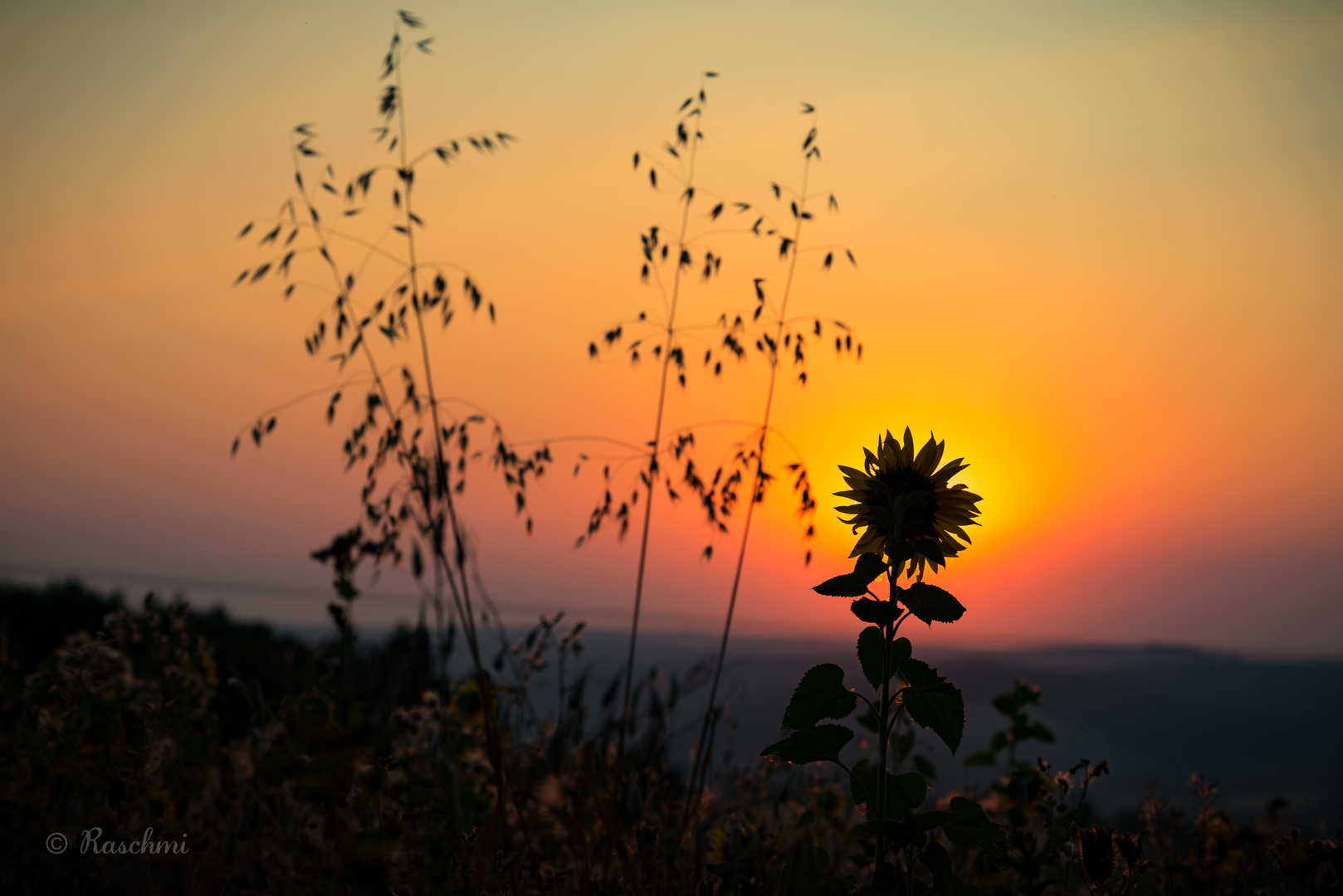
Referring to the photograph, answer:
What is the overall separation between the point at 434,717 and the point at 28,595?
34.3 ft

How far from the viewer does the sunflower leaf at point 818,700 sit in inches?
72.4

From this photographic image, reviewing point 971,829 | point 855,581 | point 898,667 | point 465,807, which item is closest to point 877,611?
point 855,581

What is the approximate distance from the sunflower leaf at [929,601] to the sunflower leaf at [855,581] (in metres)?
0.07

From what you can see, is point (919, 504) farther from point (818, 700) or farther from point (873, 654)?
point (818, 700)

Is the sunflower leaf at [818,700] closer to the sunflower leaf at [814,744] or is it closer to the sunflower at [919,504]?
the sunflower leaf at [814,744]

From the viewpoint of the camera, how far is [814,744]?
1850mm

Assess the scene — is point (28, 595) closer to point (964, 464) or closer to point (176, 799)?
point (176, 799)

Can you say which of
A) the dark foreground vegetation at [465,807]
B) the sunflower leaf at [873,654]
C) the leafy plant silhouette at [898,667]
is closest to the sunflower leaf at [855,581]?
the leafy plant silhouette at [898,667]

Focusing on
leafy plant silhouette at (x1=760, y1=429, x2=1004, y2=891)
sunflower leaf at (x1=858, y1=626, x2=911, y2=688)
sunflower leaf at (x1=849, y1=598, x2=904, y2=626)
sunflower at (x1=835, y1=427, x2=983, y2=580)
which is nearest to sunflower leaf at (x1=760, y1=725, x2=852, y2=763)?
leafy plant silhouette at (x1=760, y1=429, x2=1004, y2=891)

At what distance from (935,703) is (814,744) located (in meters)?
0.25

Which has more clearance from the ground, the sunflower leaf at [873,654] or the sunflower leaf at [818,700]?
the sunflower leaf at [873,654]

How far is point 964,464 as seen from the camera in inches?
77.5

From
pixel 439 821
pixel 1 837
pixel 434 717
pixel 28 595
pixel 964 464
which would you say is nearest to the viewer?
pixel 964 464

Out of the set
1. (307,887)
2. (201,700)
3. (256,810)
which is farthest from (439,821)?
(201,700)
